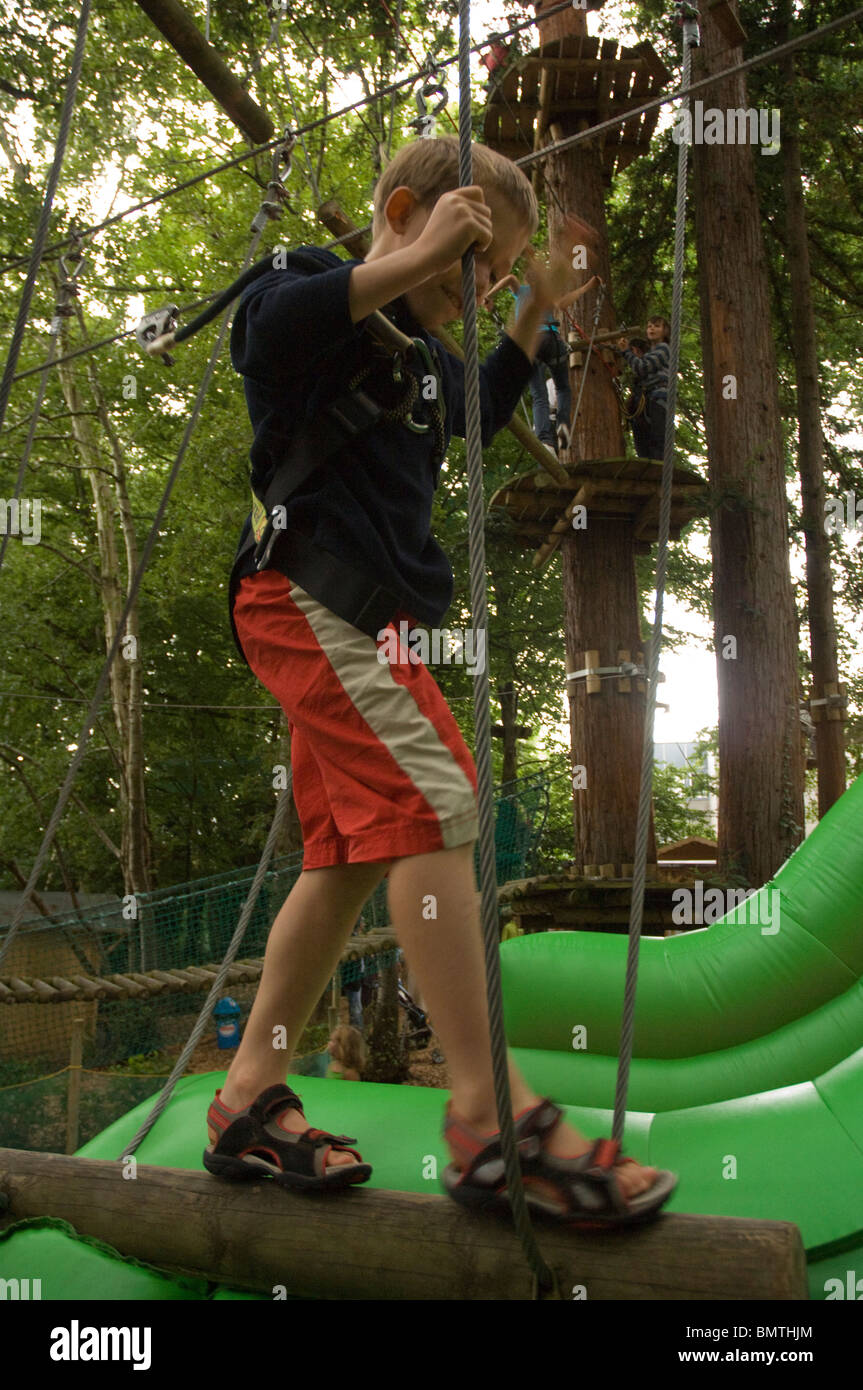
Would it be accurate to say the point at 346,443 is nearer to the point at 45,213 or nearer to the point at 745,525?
the point at 45,213

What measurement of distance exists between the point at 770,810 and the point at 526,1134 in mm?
4786

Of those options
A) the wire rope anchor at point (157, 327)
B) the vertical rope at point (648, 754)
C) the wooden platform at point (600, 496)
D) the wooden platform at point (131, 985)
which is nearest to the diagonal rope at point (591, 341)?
the wooden platform at point (600, 496)

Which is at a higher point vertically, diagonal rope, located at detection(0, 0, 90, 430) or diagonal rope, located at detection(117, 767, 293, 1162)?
diagonal rope, located at detection(0, 0, 90, 430)

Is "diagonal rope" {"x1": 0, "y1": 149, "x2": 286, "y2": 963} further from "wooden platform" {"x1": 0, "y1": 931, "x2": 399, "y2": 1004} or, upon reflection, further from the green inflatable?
"wooden platform" {"x1": 0, "y1": 931, "x2": 399, "y2": 1004}

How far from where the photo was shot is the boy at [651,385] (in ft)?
20.9

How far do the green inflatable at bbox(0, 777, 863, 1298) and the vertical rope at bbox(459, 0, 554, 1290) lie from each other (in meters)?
0.56

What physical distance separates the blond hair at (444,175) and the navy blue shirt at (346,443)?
0.14 meters

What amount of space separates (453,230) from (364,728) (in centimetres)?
56

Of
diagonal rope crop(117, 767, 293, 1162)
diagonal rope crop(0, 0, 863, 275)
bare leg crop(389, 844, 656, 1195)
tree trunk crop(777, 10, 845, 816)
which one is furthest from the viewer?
tree trunk crop(777, 10, 845, 816)

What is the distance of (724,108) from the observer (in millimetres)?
6000

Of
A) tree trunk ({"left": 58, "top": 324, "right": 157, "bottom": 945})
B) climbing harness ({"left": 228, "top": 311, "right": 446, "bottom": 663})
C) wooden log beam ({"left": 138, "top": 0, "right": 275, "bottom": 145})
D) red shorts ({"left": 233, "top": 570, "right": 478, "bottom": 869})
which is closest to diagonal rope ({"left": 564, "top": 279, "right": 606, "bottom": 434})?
wooden log beam ({"left": 138, "top": 0, "right": 275, "bottom": 145})

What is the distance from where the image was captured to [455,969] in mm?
1150

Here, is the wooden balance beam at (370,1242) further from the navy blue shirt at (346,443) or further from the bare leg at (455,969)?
the navy blue shirt at (346,443)

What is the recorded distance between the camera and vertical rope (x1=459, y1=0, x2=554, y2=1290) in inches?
37.0
